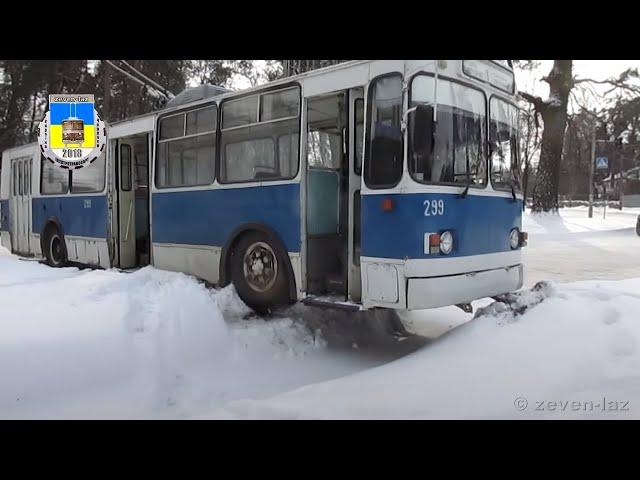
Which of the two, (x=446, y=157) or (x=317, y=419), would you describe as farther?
(x=446, y=157)

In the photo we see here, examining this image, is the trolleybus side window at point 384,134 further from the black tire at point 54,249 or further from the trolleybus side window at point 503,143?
the black tire at point 54,249

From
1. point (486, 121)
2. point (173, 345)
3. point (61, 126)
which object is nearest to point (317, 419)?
point (173, 345)

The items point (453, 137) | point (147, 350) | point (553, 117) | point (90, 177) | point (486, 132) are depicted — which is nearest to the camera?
point (147, 350)

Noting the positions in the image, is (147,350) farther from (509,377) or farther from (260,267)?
(509,377)

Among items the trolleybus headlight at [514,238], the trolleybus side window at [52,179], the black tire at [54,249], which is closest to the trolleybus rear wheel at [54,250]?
the black tire at [54,249]

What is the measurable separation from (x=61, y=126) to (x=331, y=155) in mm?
8572

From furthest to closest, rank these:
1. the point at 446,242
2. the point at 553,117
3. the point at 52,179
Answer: the point at 553,117, the point at 52,179, the point at 446,242

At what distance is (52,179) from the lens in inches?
467

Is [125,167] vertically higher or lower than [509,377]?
higher

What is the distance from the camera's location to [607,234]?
2169 cm

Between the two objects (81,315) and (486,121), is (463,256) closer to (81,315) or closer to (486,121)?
(486,121)

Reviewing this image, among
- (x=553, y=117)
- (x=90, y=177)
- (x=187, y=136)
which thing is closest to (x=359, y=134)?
(x=187, y=136)

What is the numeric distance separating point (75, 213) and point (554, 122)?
66.9 feet

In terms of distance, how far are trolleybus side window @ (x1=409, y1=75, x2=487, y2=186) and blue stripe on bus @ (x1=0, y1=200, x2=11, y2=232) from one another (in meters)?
12.5
